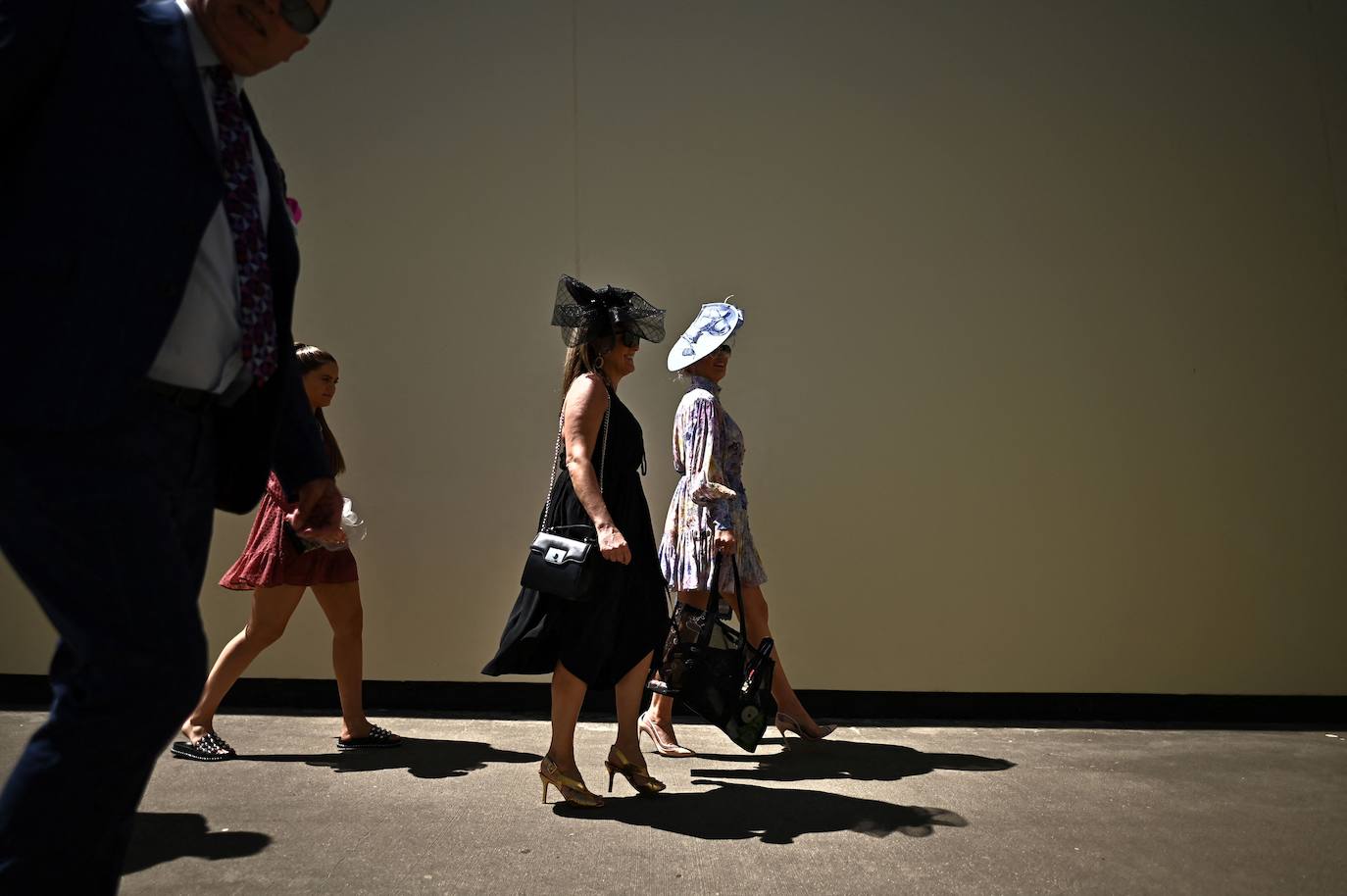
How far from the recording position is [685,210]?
530 cm

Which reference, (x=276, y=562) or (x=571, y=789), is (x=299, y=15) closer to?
(x=571, y=789)

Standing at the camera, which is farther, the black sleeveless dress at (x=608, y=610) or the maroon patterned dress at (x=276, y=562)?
the maroon patterned dress at (x=276, y=562)

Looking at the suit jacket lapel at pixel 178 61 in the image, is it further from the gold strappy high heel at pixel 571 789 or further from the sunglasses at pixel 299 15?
the gold strappy high heel at pixel 571 789

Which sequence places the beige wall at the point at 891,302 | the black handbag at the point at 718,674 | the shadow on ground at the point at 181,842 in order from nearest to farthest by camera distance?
1. the shadow on ground at the point at 181,842
2. the black handbag at the point at 718,674
3. the beige wall at the point at 891,302

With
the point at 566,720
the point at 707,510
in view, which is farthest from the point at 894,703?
the point at 566,720

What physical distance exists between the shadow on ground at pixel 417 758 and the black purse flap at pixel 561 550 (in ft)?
3.30

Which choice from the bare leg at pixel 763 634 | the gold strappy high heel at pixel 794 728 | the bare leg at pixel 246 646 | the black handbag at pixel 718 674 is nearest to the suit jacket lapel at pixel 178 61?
the black handbag at pixel 718 674

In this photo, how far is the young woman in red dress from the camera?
147 inches

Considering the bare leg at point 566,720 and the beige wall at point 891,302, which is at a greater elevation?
the beige wall at point 891,302

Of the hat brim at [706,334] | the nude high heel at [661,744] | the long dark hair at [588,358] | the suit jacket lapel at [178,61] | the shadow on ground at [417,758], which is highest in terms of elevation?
the hat brim at [706,334]

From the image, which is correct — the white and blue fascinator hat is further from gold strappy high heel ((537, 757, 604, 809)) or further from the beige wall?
gold strappy high heel ((537, 757, 604, 809))

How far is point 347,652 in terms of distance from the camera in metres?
4.04

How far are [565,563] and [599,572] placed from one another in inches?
5.7

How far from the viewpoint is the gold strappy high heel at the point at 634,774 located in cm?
325
